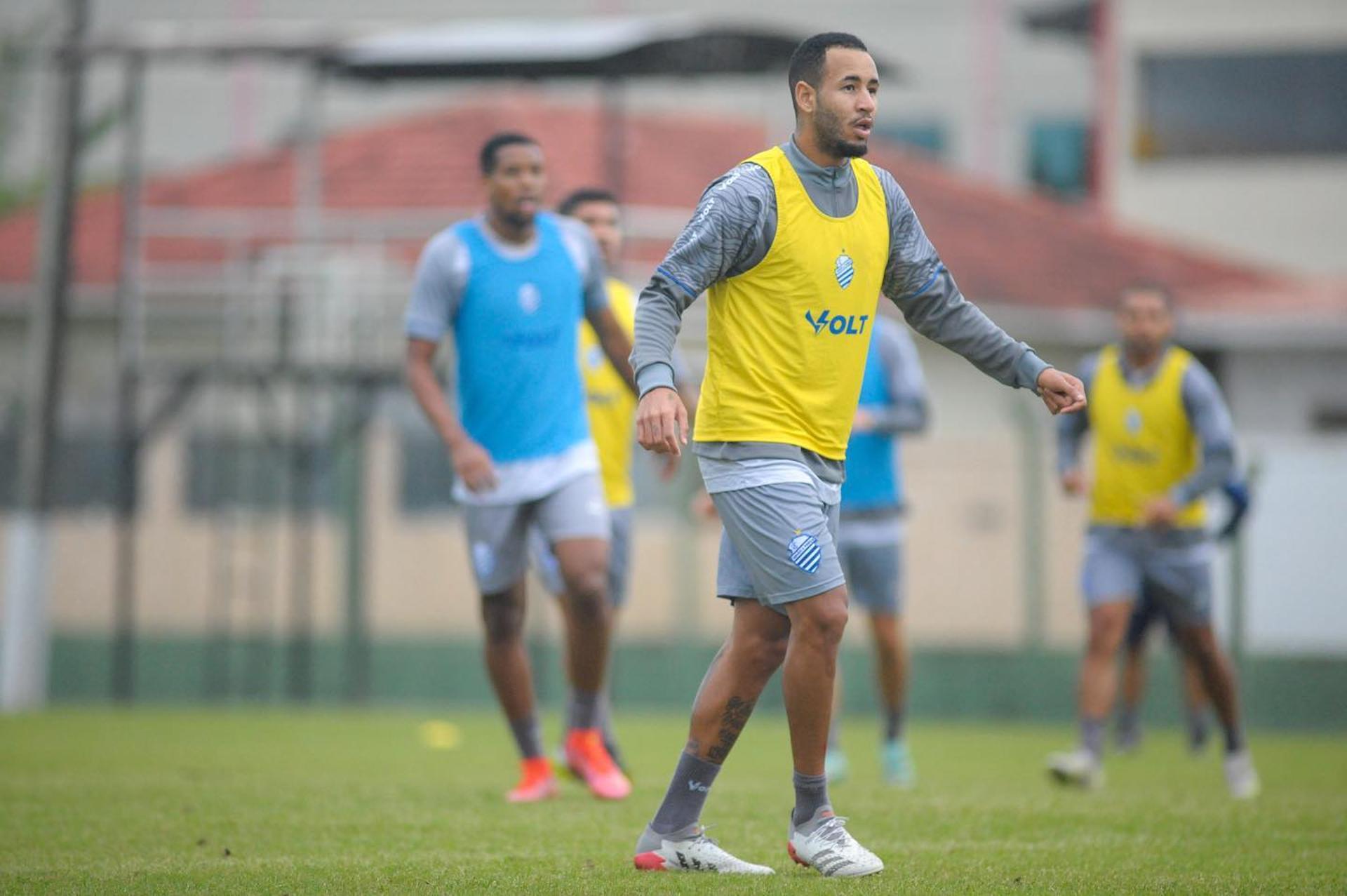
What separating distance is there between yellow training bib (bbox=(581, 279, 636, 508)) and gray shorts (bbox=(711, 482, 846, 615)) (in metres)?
3.79

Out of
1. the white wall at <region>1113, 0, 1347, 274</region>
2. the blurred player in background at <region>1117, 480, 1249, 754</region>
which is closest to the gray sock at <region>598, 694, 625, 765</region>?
the blurred player in background at <region>1117, 480, 1249, 754</region>

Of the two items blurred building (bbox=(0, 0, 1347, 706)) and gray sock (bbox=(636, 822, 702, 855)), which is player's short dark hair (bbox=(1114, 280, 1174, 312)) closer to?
gray sock (bbox=(636, 822, 702, 855))

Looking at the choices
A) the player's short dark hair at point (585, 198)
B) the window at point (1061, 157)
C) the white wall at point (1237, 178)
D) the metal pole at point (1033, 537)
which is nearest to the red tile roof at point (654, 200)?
the white wall at point (1237, 178)

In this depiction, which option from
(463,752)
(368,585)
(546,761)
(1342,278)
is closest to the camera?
(546,761)

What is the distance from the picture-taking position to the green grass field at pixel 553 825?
580 cm

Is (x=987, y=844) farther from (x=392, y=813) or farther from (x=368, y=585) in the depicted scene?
(x=368, y=585)

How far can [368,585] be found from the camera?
57.2 feet

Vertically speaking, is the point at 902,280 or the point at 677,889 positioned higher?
the point at 902,280

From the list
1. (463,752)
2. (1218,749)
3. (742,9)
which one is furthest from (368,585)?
(742,9)

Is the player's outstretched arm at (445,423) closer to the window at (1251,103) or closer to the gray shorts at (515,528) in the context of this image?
the gray shorts at (515,528)

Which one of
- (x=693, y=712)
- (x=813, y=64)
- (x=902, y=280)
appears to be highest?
(x=813, y=64)

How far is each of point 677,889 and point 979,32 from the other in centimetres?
3057

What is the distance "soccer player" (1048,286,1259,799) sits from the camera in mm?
9695

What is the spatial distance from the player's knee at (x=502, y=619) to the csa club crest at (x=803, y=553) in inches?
101
